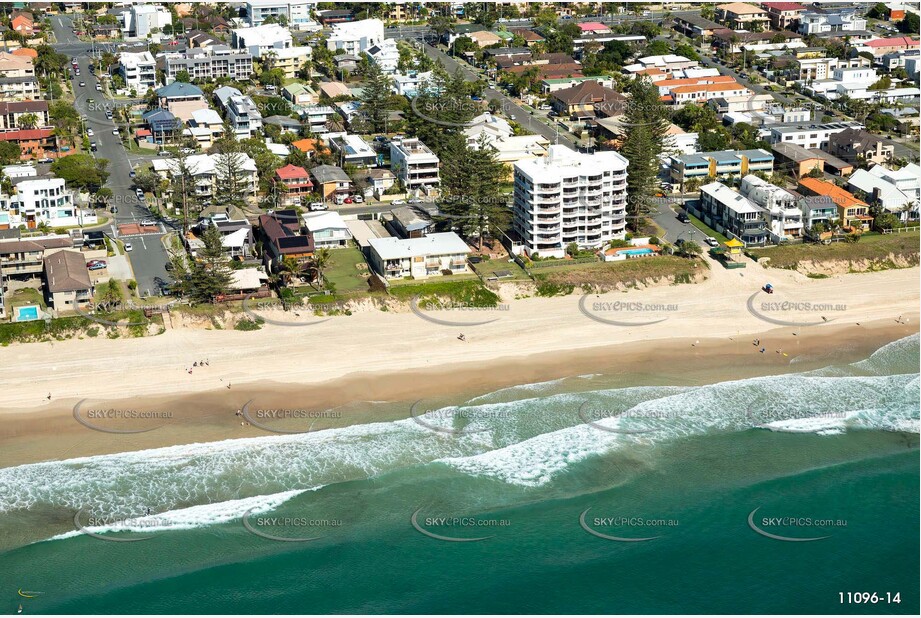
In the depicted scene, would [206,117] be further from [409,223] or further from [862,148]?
[862,148]

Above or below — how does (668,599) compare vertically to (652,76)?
below

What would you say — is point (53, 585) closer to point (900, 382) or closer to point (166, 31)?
point (900, 382)

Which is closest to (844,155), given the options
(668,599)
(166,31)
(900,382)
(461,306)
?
(900,382)

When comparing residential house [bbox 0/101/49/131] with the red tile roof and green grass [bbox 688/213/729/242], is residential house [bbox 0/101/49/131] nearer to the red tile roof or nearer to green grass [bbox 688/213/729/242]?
the red tile roof

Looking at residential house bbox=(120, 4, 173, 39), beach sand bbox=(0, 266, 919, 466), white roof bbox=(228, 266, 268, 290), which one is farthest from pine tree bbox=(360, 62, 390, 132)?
residential house bbox=(120, 4, 173, 39)

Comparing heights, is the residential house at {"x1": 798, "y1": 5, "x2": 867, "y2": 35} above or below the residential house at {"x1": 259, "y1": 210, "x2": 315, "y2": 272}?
above
